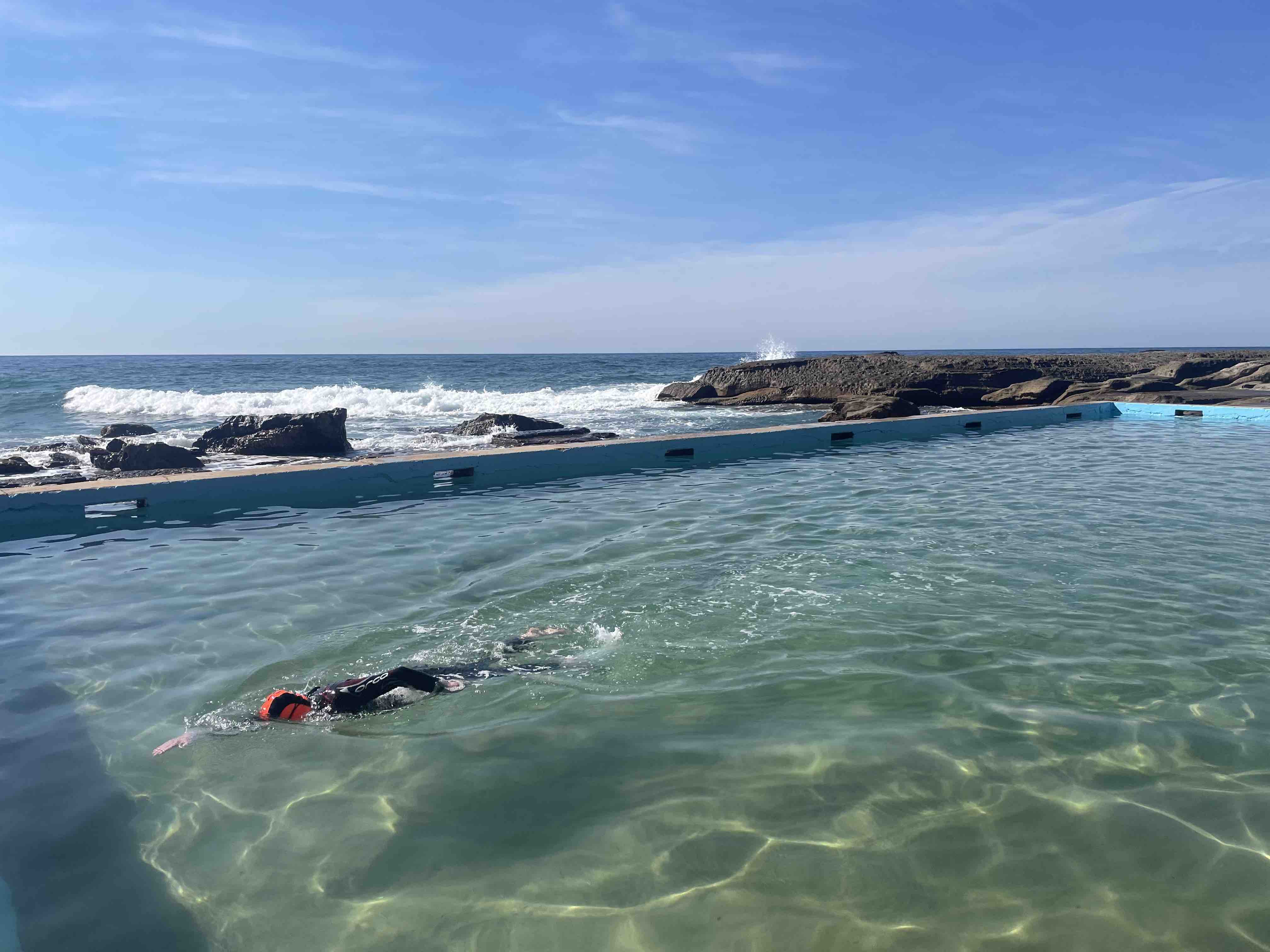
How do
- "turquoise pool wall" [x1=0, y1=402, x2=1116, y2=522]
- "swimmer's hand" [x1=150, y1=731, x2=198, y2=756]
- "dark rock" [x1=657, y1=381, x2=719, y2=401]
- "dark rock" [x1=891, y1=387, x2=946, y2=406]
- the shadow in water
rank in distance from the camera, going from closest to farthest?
the shadow in water → "swimmer's hand" [x1=150, y1=731, x2=198, y2=756] → "turquoise pool wall" [x1=0, y1=402, x2=1116, y2=522] → "dark rock" [x1=891, y1=387, x2=946, y2=406] → "dark rock" [x1=657, y1=381, x2=719, y2=401]

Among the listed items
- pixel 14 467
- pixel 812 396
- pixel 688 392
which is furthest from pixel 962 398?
pixel 14 467

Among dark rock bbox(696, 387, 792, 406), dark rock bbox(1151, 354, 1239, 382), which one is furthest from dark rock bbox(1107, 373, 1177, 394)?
dark rock bbox(696, 387, 792, 406)

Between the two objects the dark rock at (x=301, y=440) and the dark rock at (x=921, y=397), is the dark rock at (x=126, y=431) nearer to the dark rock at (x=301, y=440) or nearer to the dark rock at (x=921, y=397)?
the dark rock at (x=301, y=440)

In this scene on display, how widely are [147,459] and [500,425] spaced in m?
7.04

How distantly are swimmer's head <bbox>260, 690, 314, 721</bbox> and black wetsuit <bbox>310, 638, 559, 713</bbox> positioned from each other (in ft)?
0.30

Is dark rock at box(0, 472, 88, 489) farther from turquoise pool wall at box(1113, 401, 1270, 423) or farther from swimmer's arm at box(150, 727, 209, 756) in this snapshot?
turquoise pool wall at box(1113, 401, 1270, 423)

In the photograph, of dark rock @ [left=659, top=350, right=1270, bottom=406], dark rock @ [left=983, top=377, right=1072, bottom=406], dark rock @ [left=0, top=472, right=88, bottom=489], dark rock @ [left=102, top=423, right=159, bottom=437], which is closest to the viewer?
dark rock @ [left=0, top=472, right=88, bottom=489]

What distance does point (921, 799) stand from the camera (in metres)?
3.24

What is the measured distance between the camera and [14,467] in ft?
40.7

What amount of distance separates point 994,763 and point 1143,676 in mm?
1378

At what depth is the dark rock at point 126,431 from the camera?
17547 millimetres

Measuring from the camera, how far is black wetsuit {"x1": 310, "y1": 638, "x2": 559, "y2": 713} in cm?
411

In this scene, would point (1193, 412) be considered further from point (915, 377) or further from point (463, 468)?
point (463, 468)

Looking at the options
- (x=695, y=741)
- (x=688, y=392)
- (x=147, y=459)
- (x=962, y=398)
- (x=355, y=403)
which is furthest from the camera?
(x=688, y=392)
